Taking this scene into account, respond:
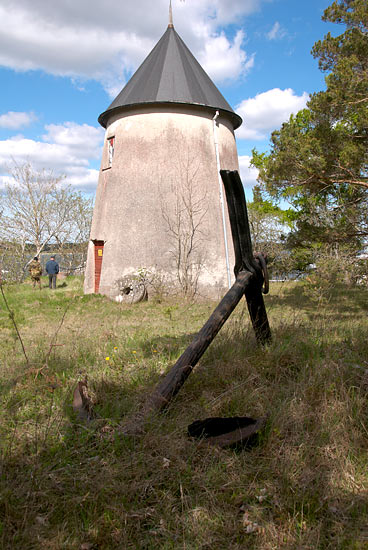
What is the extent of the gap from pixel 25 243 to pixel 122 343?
22.9 metres

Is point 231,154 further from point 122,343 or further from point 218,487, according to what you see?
point 218,487

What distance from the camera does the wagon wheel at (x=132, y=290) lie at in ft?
44.8


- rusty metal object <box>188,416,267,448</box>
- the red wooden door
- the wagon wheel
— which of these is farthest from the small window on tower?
rusty metal object <box>188,416,267,448</box>

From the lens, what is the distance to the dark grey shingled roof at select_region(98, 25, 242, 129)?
14.0 metres

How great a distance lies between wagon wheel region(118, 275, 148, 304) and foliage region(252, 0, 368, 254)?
5561 millimetres

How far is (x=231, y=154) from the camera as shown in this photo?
1543 cm

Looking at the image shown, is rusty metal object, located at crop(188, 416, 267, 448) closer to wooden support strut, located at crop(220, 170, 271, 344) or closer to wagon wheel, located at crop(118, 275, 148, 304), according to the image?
wooden support strut, located at crop(220, 170, 271, 344)

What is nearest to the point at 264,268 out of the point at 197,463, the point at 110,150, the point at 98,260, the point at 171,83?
the point at 197,463

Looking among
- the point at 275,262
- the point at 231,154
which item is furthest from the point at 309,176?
the point at 231,154

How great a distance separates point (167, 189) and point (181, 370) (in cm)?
1127

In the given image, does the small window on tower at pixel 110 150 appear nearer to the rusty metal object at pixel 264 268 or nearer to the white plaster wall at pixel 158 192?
the white plaster wall at pixel 158 192

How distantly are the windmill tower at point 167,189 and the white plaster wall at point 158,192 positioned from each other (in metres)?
0.03

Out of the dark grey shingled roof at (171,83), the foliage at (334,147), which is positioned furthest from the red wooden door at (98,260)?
the foliage at (334,147)

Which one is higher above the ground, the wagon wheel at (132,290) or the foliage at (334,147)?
the foliage at (334,147)
